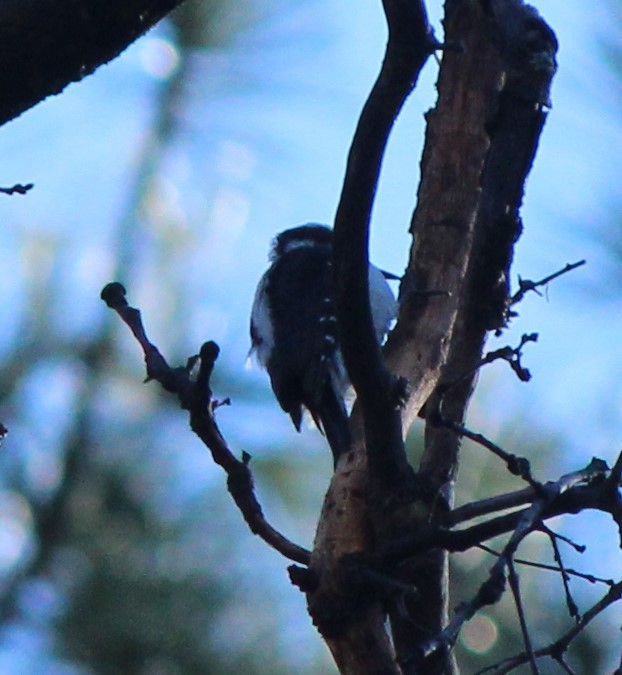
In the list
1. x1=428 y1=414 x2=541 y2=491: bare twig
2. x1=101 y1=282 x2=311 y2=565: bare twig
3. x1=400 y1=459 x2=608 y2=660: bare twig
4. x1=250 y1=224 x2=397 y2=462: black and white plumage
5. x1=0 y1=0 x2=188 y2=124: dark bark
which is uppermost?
x1=250 y1=224 x2=397 y2=462: black and white plumage

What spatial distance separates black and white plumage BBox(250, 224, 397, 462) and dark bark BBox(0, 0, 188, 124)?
5.36 feet

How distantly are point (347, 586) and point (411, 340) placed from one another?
56 centimetres

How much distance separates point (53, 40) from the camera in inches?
52.0

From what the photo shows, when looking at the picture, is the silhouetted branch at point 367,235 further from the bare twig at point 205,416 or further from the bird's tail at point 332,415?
the bird's tail at point 332,415

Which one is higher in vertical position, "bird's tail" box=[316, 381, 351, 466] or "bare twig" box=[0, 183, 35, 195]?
"bird's tail" box=[316, 381, 351, 466]

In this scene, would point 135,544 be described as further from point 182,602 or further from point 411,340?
point 411,340

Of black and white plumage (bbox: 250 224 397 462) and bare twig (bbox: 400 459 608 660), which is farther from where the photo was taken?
black and white plumage (bbox: 250 224 397 462)

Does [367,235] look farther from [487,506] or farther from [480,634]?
[480,634]

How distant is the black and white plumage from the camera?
10.4 ft

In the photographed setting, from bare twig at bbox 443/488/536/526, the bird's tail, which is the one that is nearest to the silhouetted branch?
bare twig at bbox 443/488/536/526

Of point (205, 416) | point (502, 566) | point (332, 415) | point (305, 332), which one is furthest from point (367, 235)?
point (305, 332)

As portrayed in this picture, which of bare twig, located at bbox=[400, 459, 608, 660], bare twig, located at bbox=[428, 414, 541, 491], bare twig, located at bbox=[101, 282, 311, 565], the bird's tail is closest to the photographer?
bare twig, located at bbox=[400, 459, 608, 660]

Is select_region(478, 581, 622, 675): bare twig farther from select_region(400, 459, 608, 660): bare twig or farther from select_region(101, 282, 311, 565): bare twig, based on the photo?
select_region(101, 282, 311, 565): bare twig

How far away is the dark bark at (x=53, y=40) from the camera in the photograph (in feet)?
4.25
